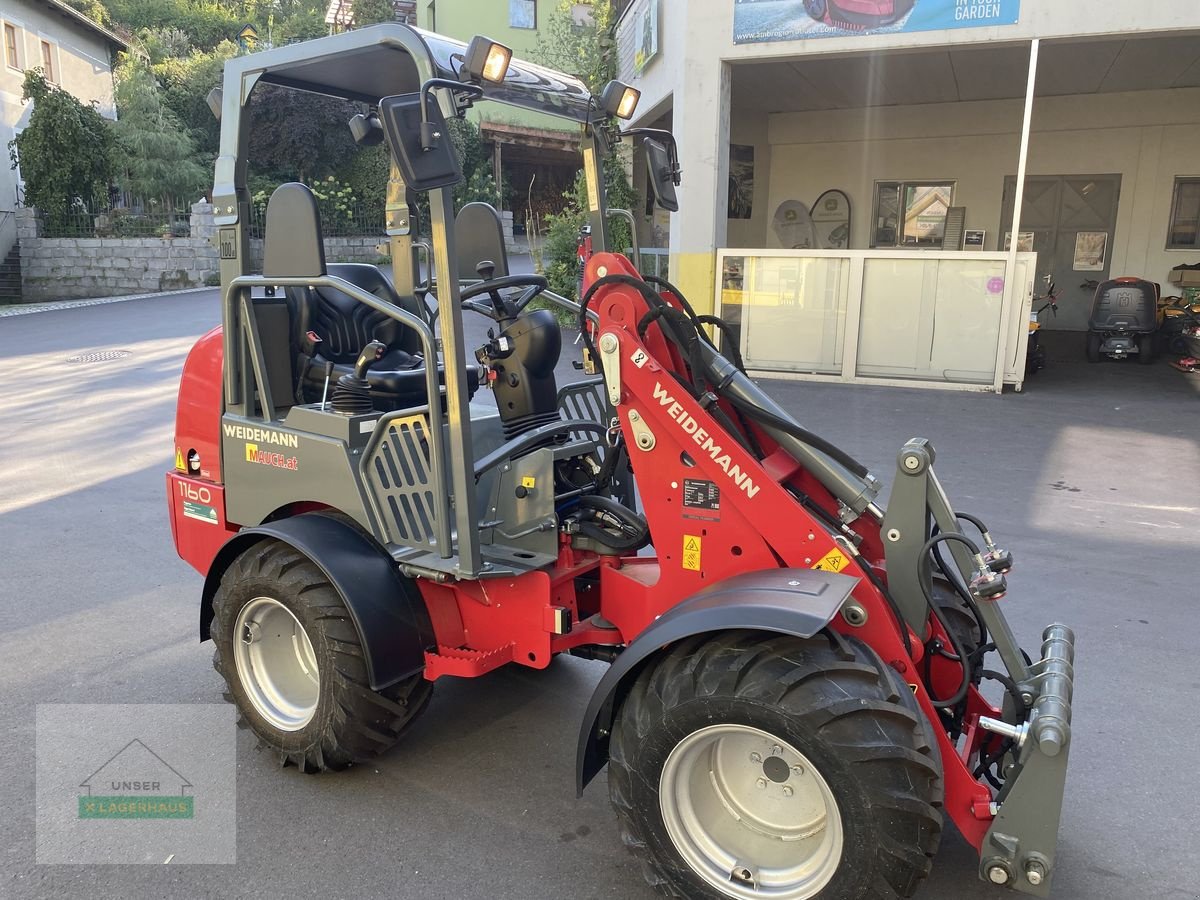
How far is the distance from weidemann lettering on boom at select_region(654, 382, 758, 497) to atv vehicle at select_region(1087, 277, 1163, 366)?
41.1ft

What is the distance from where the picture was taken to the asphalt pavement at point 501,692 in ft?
9.29

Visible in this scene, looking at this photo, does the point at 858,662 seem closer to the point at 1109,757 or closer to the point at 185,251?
the point at 1109,757

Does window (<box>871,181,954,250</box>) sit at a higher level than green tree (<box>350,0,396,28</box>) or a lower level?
lower

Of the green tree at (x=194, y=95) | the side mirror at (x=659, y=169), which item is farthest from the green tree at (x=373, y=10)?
the side mirror at (x=659, y=169)

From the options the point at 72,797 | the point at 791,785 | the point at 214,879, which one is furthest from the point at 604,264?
the point at 72,797

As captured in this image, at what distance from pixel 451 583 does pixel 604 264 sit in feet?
3.93

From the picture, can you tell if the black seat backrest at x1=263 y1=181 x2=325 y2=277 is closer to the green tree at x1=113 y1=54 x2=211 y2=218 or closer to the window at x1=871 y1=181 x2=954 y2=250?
the window at x1=871 y1=181 x2=954 y2=250

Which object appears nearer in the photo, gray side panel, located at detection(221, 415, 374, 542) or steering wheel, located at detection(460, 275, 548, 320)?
gray side panel, located at detection(221, 415, 374, 542)

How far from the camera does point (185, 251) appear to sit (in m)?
22.5

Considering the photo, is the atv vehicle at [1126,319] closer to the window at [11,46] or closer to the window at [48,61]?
the window at [11,46]

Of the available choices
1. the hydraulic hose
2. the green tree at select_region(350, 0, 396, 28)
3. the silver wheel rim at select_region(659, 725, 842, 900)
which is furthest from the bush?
the green tree at select_region(350, 0, 396, 28)

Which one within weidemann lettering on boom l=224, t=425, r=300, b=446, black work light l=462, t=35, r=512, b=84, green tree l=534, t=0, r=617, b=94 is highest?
green tree l=534, t=0, r=617, b=94

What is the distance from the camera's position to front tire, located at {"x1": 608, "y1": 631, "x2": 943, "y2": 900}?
→ 7.50 ft

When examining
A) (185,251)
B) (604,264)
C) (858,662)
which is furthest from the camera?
(185,251)
